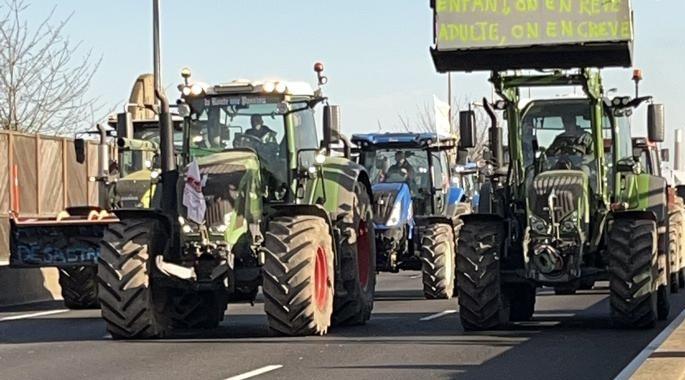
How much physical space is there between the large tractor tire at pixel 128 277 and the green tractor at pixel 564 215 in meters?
3.42

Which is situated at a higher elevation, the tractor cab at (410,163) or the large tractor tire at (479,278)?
the tractor cab at (410,163)

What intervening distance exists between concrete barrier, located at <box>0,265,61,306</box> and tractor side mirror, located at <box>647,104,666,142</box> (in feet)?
36.2

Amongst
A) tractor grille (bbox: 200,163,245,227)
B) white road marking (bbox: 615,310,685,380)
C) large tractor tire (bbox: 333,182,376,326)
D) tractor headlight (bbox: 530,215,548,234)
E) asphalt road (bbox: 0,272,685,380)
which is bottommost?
asphalt road (bbox: 0,272,685,380)

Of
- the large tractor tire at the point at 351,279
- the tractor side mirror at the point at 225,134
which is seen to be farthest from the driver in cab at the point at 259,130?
the large tractor tire at the point at 351,279

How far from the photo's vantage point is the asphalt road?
44.0ft

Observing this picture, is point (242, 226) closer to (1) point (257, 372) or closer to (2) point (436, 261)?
(1) point (257, 372)

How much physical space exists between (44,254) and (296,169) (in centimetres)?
543

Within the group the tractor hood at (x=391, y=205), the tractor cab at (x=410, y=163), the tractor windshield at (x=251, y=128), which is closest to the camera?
the tractor windshield at (x=251, y=128)

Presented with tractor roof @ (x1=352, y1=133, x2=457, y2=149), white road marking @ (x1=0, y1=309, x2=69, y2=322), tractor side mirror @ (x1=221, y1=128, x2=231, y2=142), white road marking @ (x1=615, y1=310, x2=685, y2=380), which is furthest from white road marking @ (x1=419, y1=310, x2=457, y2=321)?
white road marking @ (x1=0, y1=309, x2=69, y2=322)

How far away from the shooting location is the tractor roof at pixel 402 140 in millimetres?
25344

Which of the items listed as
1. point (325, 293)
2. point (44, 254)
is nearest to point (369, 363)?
point (325, 293)

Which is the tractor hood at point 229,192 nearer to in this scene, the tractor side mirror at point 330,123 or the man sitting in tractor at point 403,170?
the tractor side mirror at point 330,123

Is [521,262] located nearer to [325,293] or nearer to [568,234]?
[568,234]

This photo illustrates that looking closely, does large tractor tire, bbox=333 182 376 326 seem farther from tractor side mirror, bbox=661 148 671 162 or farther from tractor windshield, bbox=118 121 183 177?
Answer: tractor side mirror, bbox=661 148 671 162
